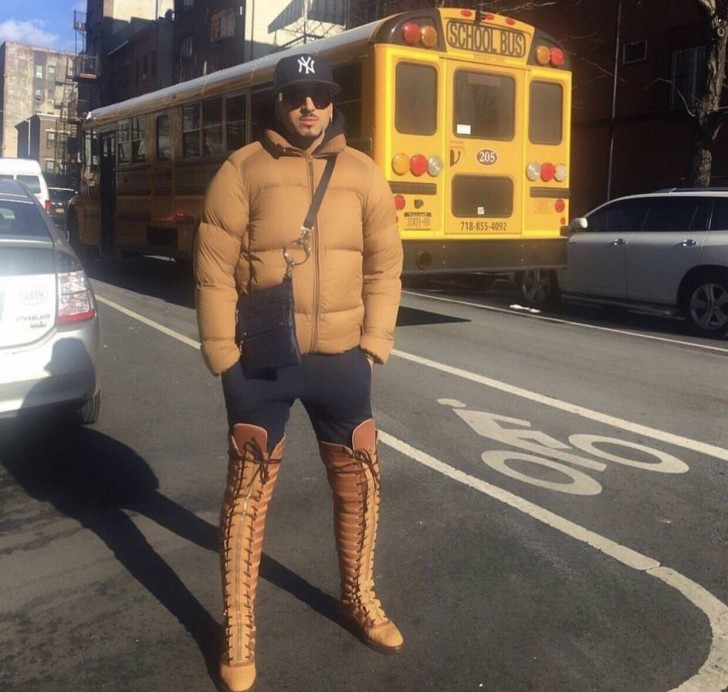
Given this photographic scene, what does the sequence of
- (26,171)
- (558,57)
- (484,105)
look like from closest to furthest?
(484,105)
(558,57)
(26,171)

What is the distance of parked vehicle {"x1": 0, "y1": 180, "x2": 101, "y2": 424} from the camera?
532 cm

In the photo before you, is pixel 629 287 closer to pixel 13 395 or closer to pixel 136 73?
pixel 13 395

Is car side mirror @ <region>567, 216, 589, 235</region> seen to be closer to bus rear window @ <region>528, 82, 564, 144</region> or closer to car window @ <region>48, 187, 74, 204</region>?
bus rear window @ <region>528, 82, 564, 144</region>

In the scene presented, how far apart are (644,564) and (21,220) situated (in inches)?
165

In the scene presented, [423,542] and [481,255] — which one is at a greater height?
[481,255]

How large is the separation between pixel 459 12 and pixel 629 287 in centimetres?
425

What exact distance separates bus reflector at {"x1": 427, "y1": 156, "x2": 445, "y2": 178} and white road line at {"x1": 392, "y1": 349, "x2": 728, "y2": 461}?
7.64ft

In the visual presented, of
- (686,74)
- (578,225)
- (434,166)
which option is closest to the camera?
(434,166)

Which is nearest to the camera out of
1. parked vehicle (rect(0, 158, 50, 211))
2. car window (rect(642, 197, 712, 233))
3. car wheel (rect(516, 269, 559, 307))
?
car window (rect(642, 197, 712, 233))

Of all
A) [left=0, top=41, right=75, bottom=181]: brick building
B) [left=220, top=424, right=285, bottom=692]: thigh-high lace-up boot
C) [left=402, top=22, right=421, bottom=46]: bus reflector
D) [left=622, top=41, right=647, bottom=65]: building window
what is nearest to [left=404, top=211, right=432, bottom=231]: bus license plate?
[left=402, top=22, right=421, bottom=46]: bus reflector

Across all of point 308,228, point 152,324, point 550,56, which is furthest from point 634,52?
point 308,228

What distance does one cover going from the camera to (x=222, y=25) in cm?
4416

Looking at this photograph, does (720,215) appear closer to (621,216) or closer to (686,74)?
(621,216)

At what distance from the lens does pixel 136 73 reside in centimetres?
5806
